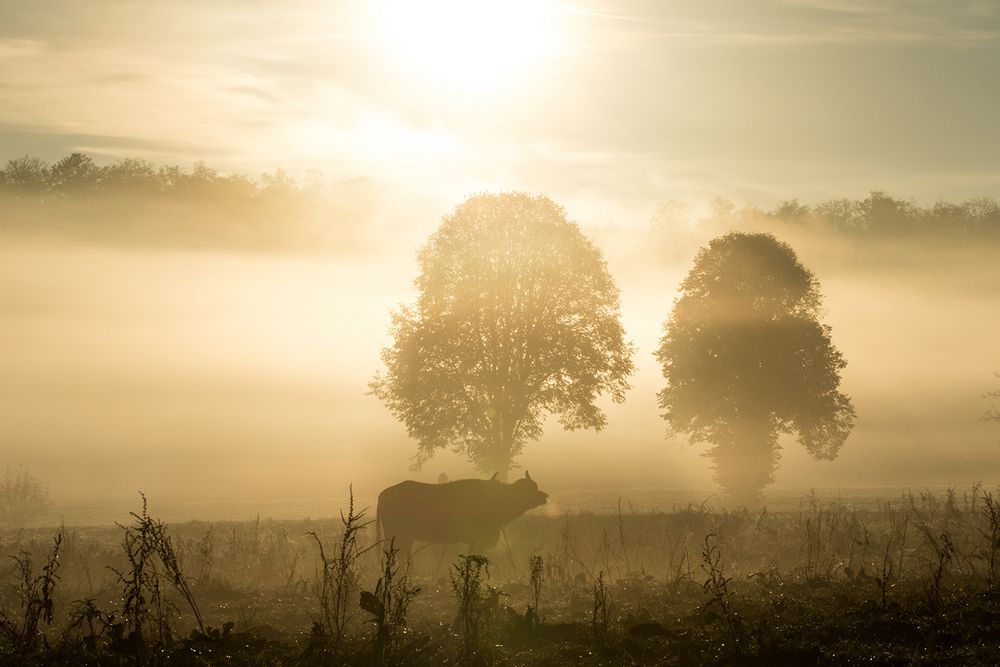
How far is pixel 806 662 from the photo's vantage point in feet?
40.9

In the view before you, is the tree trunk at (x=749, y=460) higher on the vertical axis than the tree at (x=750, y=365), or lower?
lower

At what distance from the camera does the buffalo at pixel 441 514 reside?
30.4 m

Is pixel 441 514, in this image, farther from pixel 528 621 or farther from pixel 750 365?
pixel 750 365

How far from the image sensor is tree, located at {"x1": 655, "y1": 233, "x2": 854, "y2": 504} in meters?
44.3

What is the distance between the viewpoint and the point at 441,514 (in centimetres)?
3048

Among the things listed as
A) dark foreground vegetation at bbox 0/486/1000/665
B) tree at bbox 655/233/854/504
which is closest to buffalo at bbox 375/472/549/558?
dark foreground vegetation at bbox 0/486/1000/665

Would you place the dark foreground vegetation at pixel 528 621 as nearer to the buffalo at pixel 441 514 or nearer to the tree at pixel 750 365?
the buffalo at pixel 441 514

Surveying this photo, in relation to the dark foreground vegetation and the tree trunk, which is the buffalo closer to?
the dark foreground vegetation

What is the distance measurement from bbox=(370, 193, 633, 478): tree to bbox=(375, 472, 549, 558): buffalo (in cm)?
1283

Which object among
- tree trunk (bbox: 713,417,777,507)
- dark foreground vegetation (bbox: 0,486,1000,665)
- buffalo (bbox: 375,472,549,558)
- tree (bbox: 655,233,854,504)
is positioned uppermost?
tree (bbox: 655,233,854,504)

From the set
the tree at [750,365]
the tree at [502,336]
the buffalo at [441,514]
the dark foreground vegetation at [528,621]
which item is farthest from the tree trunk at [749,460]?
the dark foreground vegetation at [528,621]

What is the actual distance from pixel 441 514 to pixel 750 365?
19.8 metres

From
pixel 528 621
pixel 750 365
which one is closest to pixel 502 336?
pixel 750 365

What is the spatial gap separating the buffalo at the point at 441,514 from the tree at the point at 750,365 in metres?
17.2
